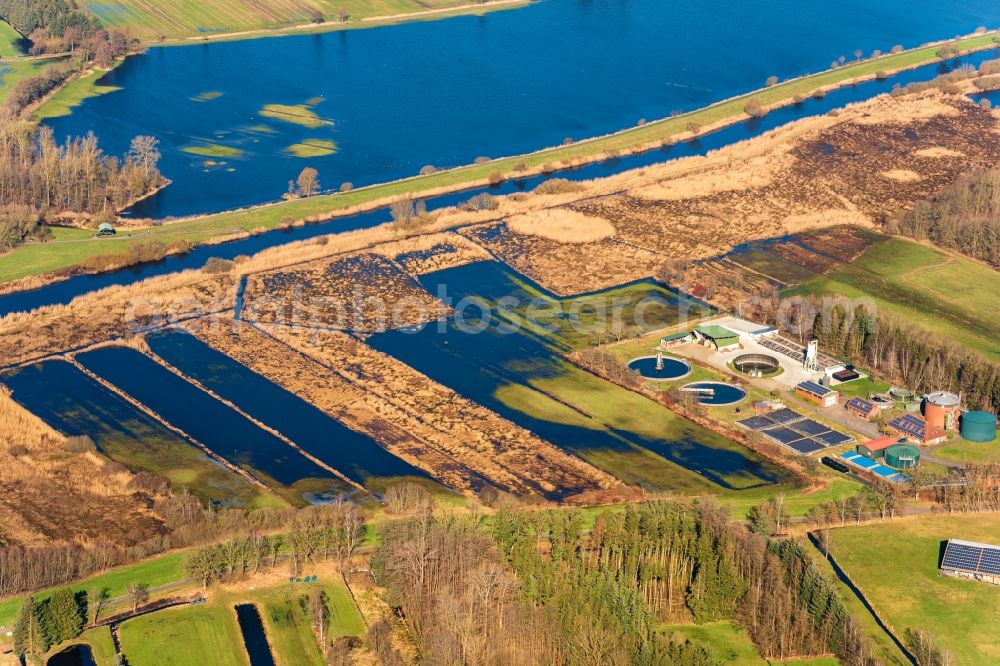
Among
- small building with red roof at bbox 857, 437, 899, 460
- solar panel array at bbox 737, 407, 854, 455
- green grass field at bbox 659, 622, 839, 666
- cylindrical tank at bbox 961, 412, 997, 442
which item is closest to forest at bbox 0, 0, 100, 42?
solar panel array at bbox 737, 407, 854, 455

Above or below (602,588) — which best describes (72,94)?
below

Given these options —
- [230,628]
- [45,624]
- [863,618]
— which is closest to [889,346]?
[863,618]

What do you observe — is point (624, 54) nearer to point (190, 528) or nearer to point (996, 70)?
point (996, 70)

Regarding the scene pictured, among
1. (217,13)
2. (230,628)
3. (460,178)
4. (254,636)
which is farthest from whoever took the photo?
(217,13)

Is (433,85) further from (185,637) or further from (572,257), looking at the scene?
(185,637)

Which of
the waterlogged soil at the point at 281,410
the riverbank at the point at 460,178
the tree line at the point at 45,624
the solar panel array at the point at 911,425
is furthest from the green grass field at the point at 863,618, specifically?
the riverbank at the point at 460,178

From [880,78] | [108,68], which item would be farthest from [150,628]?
[880,78]
